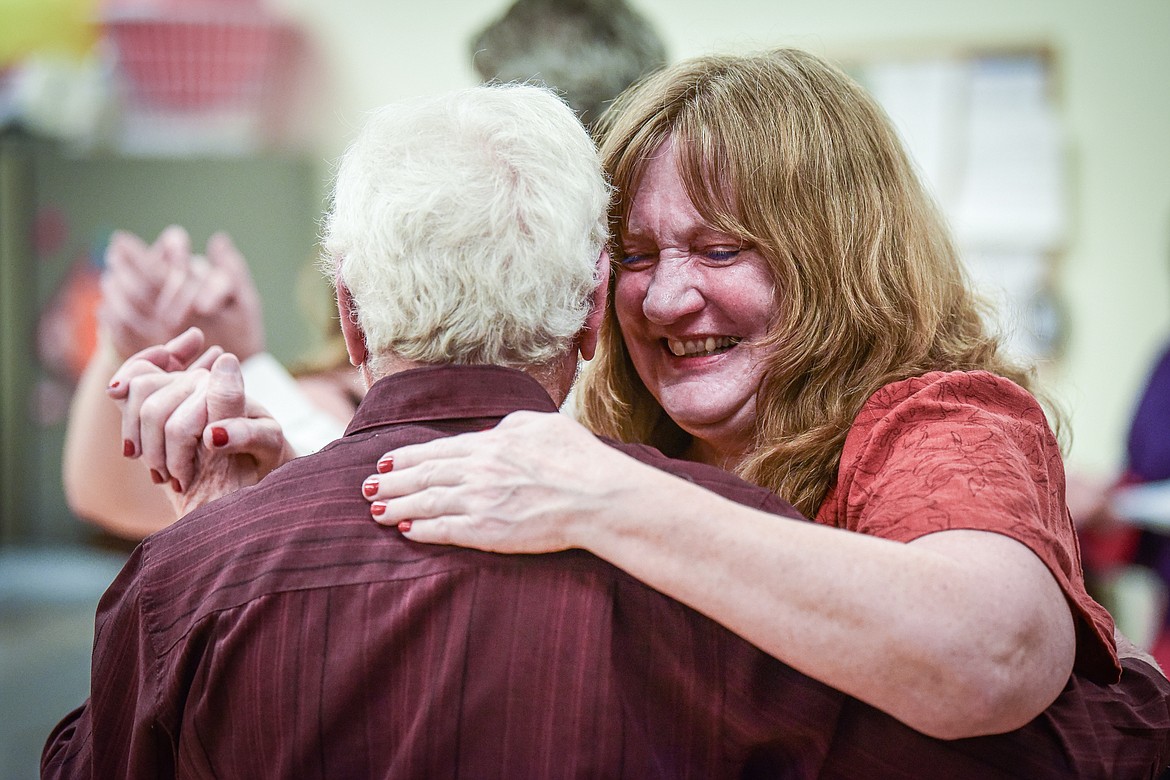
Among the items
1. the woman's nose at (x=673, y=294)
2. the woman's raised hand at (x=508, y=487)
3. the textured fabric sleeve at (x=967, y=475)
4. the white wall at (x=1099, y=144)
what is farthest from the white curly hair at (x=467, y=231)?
the white wall at (x=1099, y=144)

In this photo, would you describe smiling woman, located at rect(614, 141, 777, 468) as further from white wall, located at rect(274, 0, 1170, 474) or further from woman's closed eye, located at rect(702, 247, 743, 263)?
white wall, located at rect(274, 0, 1170, 474)

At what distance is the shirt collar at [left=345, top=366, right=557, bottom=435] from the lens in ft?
3.66

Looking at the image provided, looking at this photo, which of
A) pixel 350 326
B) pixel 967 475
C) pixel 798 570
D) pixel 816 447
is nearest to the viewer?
pixel 798 570

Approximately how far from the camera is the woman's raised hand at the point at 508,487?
100cm

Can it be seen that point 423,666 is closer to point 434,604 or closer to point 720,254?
point 434,604

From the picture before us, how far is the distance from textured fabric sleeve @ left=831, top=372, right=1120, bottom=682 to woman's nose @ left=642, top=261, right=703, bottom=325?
25cm

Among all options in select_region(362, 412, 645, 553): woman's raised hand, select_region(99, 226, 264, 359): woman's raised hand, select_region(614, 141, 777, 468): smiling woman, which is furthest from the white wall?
select_region(362, 412, 645, 553): woman's raised hand

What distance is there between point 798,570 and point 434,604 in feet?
1.07

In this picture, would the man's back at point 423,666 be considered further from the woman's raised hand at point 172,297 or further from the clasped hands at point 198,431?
the woman's raised hand at point 172,297

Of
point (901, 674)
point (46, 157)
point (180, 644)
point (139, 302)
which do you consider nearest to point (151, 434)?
point (180, 644)

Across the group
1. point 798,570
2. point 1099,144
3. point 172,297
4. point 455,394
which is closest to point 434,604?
point 455,394

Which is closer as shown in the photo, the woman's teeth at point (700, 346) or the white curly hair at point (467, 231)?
the white curly hair at point (467, 231)

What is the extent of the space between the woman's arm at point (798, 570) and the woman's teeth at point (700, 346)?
18.1 inches

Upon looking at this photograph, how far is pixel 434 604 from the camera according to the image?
1.03 meters
